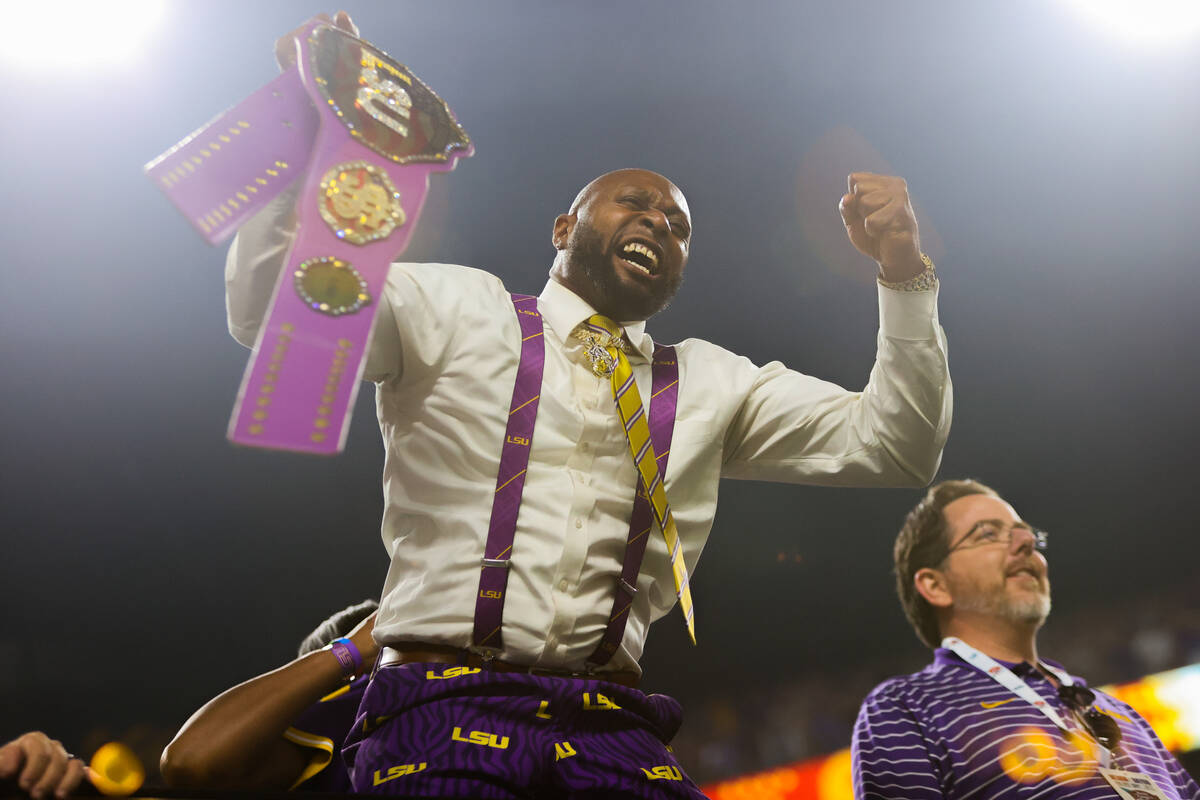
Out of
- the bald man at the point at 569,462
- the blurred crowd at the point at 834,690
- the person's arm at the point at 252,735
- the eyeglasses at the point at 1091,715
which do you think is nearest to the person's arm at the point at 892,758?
the eyeglasses at the point at 1091,715

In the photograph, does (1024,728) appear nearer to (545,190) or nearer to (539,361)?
(539,361)

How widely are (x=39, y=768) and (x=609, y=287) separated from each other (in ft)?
3.01

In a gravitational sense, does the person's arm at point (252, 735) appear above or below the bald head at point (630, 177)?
below

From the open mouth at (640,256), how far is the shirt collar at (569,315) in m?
0.09

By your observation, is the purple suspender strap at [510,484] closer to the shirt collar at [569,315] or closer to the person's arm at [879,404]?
the shirt collar at [569,315]

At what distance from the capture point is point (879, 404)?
1.26 metres

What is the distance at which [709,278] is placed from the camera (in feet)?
10.1

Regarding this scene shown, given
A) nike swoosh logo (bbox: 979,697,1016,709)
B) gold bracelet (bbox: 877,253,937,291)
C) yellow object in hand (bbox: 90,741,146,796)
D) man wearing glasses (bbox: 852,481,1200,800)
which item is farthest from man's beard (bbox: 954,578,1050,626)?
yellow object in hand (bbox: 90,741,146,796)

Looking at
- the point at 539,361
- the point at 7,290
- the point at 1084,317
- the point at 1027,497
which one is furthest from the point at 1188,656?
the point at 7,290

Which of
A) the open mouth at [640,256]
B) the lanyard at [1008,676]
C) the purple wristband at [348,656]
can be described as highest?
the open mouth at [640,256]

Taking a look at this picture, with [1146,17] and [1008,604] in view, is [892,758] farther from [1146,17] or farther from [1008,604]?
[1146,17]

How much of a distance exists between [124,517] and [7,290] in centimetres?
90

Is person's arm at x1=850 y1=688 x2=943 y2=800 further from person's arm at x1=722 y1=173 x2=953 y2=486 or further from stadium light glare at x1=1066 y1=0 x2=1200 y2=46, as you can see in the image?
stadium light glare at x1=1066 y1=0 x2=1200 y2=46

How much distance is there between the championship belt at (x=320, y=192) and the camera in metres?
0.85
